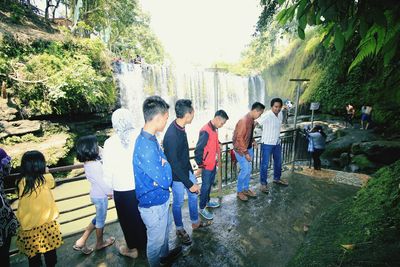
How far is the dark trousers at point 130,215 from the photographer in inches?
98.7

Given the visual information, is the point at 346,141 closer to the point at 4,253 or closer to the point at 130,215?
the point at 130,215

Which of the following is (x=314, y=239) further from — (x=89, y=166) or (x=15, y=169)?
(x=15, y=169)

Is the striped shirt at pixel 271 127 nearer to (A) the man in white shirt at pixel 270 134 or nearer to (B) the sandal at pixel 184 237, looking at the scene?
(A) the man in white shirt at pixel 270 134

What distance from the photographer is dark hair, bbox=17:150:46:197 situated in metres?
2.27

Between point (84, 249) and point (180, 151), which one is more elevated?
point (180, 151)

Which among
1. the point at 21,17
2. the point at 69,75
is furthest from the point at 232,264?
the point at 21,17

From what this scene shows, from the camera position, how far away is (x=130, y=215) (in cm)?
254

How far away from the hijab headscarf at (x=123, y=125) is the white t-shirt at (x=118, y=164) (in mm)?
49

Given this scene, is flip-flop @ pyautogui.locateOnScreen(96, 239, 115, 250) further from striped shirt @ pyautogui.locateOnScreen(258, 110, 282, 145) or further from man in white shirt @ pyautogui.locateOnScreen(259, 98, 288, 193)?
striped shirt @ pyautogui.locateOnScreen(258, 110, 282, 145)

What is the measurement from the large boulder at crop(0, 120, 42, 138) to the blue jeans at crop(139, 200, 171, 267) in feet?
32.5

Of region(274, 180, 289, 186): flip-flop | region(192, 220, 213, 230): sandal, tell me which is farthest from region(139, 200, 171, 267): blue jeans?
region(274, 180, 289, 186): flip-flop

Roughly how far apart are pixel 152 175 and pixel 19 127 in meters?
10.4

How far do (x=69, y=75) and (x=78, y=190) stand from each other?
604 centimetres

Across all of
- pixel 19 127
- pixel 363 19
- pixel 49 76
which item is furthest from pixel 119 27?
pixel 363 19
